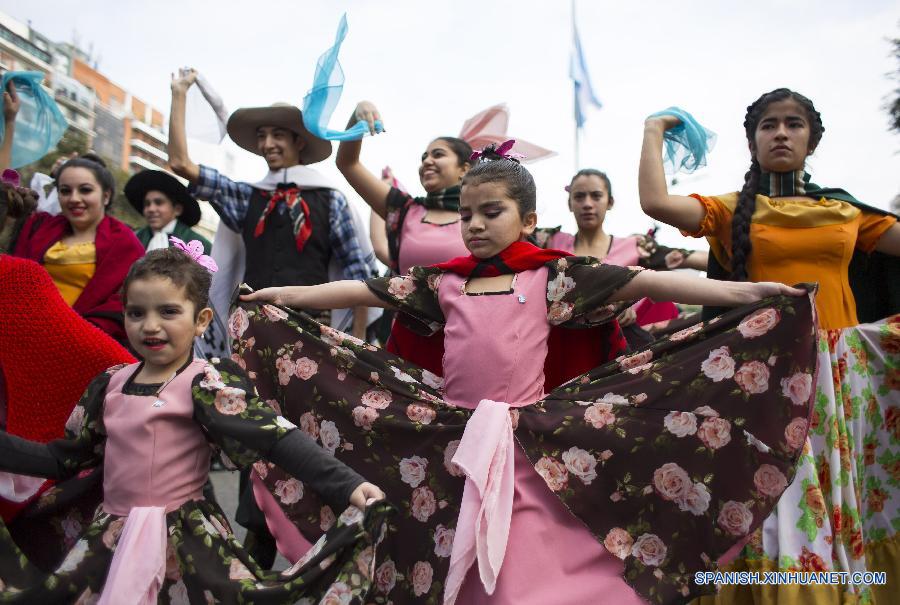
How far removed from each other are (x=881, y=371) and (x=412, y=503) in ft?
6.61

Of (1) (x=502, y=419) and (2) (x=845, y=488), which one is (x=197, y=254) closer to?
(1) (x=502, y=419)

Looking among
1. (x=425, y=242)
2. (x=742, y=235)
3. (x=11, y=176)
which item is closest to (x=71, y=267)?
(x=11, y=176)

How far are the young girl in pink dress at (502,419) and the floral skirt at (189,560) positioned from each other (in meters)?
0.47

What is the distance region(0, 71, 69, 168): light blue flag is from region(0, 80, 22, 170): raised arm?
0.06 m

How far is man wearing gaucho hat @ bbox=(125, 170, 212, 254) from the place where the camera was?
561 cm

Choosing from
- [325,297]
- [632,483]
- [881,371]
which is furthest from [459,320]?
[881,371]

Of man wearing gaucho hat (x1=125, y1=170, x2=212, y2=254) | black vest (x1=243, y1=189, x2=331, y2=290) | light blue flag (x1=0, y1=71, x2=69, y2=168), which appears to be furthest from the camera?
man wearing gaucho hat (x1=125, y1=170, x2=212, y2=254)

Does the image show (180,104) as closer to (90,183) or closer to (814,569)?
(90,183)

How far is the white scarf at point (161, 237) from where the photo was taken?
5.43 metres

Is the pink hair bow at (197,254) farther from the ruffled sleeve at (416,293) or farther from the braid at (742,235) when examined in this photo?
the braid at (742,235)

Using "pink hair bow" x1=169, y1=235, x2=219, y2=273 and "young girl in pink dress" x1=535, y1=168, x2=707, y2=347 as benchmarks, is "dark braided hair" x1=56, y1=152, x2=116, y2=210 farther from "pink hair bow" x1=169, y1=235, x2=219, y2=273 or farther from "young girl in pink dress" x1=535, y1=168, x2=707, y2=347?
"young girl in pink dress" x1=535, y1=168, x2=707, y2=347

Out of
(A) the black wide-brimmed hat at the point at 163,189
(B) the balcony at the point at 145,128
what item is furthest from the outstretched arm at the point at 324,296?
(B) the balcony at the point at 145,128

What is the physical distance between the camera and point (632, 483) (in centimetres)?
285

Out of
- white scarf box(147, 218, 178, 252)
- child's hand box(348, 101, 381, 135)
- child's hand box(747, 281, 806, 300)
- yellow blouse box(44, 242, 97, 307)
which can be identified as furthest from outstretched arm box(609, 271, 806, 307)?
white scarf box(147, 218, 178, 252)
